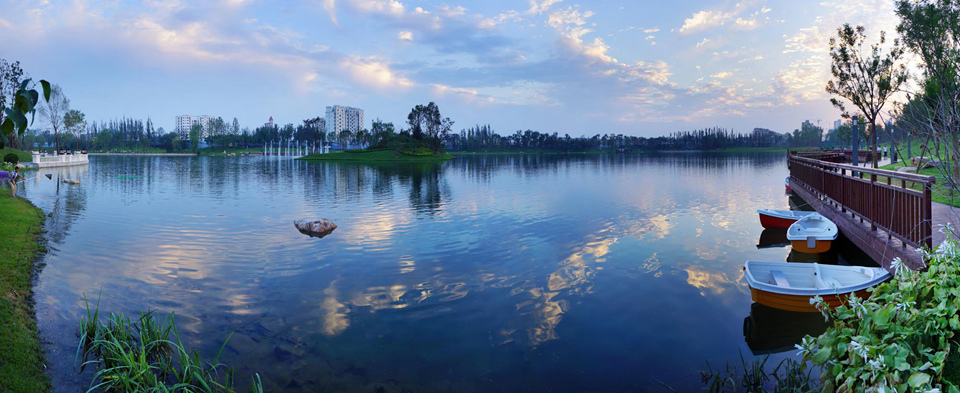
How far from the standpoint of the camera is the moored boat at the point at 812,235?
549 inches

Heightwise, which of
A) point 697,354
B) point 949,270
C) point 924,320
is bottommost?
point 697,354

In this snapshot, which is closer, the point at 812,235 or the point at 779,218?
the point at 812,235

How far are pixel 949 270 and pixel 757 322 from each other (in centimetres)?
630

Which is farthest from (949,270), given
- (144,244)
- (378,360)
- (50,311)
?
(144,244)

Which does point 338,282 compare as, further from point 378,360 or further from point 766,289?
point 766,289

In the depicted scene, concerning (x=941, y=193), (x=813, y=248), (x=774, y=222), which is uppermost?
(x=941, y=193)

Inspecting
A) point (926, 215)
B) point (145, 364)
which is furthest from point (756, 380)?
point (145, 364)

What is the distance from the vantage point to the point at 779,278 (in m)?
10.2

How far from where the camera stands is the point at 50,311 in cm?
940

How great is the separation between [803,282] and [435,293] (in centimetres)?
757

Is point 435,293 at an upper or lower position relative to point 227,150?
lower

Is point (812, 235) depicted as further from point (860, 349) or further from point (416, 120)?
point (416, 120)

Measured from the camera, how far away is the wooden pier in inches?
362

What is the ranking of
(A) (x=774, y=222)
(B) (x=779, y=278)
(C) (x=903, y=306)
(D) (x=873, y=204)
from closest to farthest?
1. (C) (x=903, y=306)
2. (B) (x=779, y=278)
3. (D) (x=873, y=204)
4. (A) (x=774, y=222)
